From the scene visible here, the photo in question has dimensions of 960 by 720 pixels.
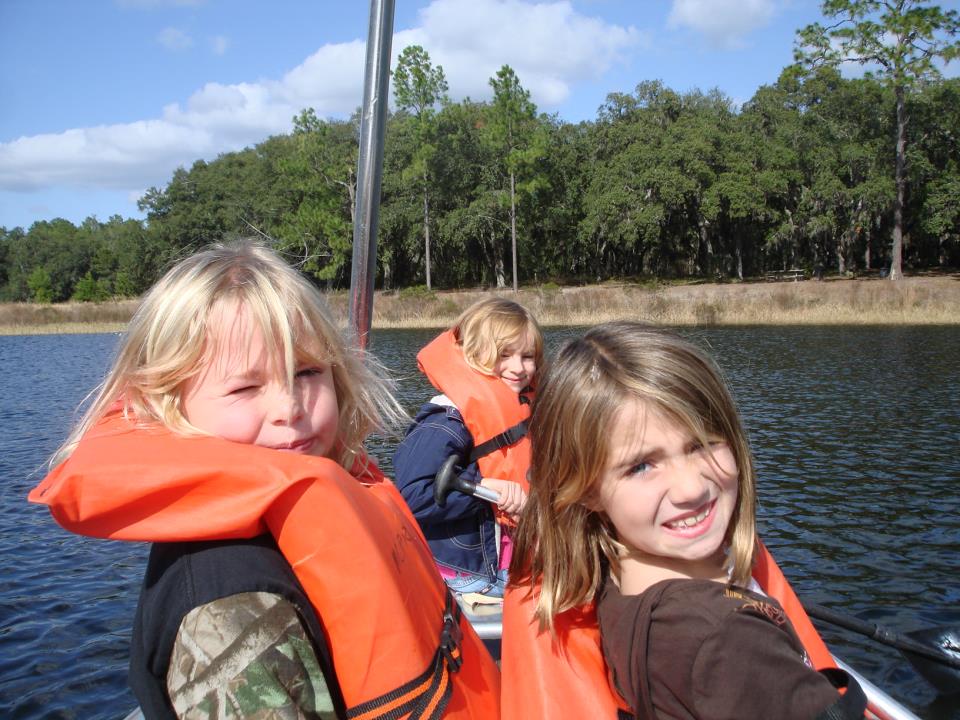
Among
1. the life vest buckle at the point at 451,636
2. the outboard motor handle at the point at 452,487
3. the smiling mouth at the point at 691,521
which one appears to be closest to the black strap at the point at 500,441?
the outboard motor handle at the point at 452,487

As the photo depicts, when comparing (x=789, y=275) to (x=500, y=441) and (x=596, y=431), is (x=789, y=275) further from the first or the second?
(x=596, y=431)

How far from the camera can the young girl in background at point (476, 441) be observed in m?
3.26

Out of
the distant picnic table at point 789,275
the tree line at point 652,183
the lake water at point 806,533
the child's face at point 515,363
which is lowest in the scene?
the lake water at point 806,533

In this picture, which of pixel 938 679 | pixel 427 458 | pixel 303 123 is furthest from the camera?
pixel 303 123

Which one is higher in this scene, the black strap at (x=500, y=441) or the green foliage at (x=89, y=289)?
the green foliage at (x=89, y=289)

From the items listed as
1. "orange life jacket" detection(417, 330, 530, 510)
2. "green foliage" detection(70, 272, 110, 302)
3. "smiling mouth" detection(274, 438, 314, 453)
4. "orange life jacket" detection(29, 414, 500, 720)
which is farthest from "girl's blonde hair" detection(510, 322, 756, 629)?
"green foliage" detection(70, 272, 110, 302)

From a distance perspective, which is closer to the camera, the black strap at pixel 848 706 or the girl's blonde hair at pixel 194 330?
the black strap at pixel 848 706

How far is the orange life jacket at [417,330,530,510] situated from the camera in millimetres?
3365

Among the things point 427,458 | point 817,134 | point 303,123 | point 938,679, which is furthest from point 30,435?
point 817,134

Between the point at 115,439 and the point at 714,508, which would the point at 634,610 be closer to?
the point at 714,508

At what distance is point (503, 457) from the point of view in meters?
3.39

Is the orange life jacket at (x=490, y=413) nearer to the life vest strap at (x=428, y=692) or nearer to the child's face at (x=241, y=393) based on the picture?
the life vest strap at (x=428, y=692)

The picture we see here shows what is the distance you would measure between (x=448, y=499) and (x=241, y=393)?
6.29ft

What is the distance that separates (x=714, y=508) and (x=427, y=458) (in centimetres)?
186
